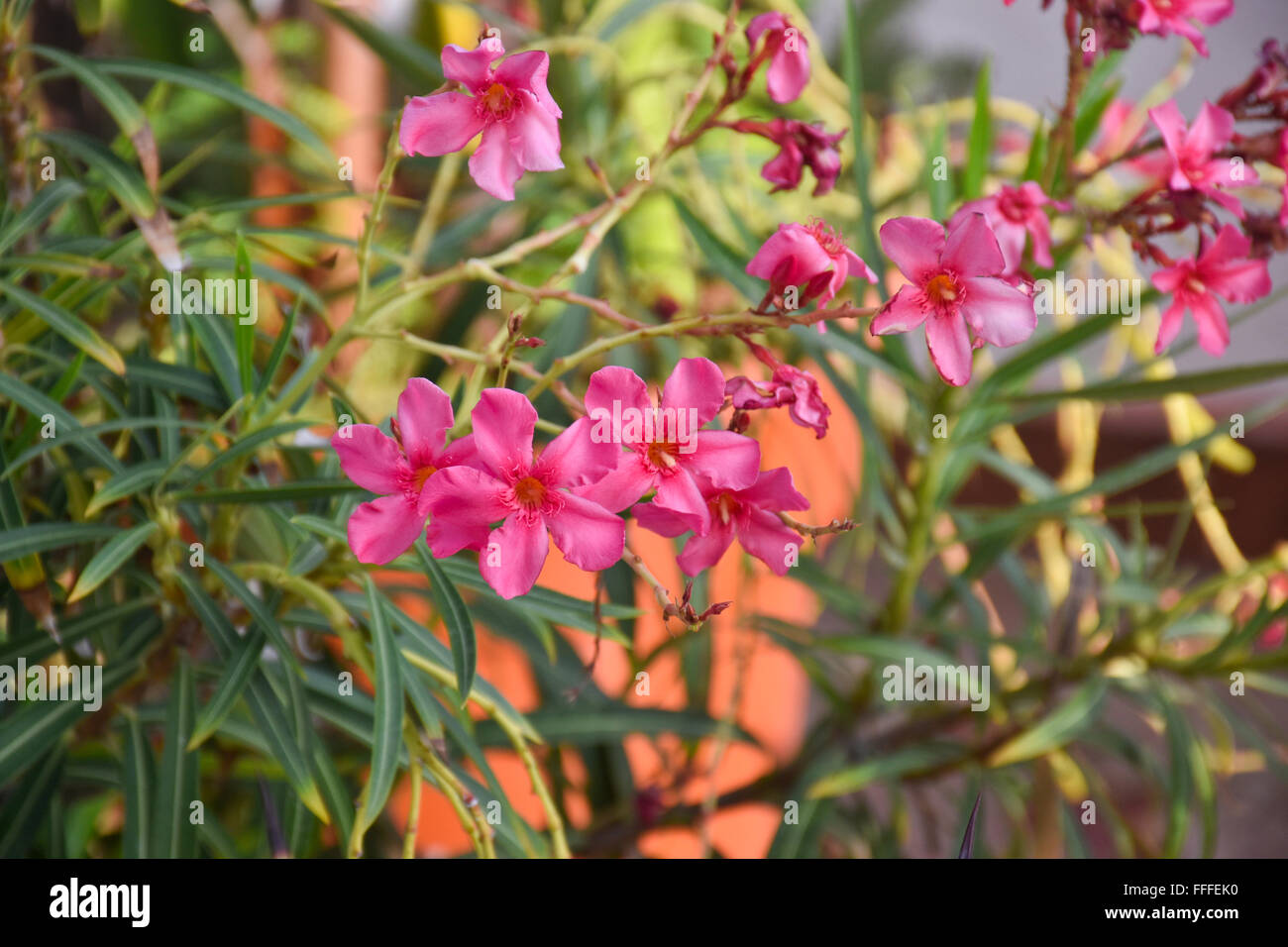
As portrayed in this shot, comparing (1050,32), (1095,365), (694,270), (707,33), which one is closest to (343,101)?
(707,33)

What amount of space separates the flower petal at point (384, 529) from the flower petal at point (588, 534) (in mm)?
64

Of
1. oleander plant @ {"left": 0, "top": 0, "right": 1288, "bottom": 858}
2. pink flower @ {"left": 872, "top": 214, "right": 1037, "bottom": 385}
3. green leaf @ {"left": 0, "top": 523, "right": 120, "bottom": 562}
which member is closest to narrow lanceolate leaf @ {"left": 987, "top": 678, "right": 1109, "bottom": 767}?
oleander plant @ {"left": 0, "top": 0, "right": 1288, "bottom": 858}

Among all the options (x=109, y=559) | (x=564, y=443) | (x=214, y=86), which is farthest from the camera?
(x=214, y=86)

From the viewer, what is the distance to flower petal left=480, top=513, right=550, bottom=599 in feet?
1.30

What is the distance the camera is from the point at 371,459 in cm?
41

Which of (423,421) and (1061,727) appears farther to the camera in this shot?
(1061,727)

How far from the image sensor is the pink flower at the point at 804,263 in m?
0.43

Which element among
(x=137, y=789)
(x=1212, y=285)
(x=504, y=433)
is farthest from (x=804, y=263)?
(x=137, y=789)

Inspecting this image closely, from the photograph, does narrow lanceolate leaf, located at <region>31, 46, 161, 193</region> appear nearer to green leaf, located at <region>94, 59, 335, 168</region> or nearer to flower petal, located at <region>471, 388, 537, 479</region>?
green leaf, located at <region>94, 59, 335, 168</region>

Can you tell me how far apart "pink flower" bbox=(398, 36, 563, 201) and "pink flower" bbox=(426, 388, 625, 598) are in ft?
0.33

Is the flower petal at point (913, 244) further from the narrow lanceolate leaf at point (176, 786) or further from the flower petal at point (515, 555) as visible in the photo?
the narrow lanceolate leaf at point (176, 786)

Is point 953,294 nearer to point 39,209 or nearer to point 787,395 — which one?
point 787,395

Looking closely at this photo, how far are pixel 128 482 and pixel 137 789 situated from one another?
0.19 metres
